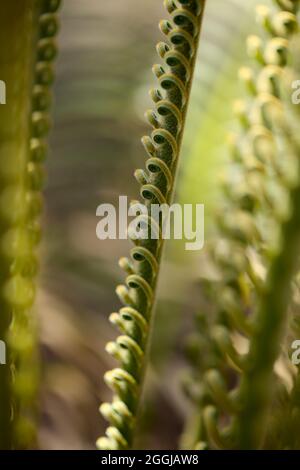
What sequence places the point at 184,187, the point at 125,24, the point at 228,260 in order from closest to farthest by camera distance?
the point at 228,260, the point at 184,187, the point at 125,24

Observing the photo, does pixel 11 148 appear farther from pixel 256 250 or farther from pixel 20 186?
pixel 256 250

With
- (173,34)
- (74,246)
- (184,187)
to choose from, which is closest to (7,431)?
(173,34)

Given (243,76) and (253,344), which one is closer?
(253,344)

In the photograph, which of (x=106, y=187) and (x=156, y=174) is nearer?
(x=156, y=174)

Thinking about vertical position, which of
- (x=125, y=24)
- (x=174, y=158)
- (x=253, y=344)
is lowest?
(x=253, y=344)

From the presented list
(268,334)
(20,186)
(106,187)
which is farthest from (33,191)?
(106,187)

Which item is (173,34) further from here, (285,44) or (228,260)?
(228,260)

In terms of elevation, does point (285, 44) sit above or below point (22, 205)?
above
